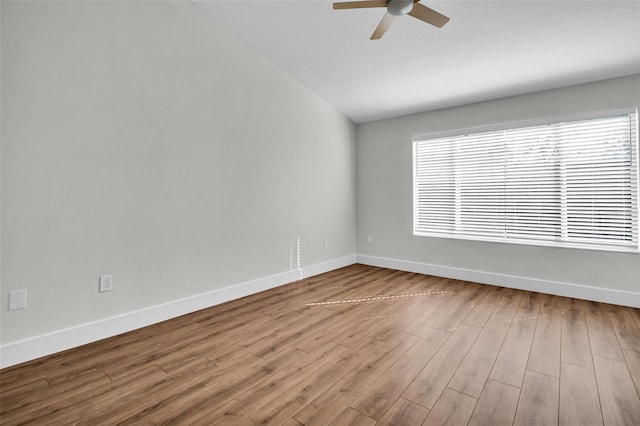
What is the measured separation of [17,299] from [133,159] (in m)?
1.26

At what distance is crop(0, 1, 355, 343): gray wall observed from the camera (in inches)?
80.3

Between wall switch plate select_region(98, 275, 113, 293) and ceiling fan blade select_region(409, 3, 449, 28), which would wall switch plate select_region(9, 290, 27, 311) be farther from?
ceiling fan blade select_region(409, 3, 449, 28)

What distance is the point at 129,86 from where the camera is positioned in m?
2.52

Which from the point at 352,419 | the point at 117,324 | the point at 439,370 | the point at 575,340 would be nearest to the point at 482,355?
the point at 439,370

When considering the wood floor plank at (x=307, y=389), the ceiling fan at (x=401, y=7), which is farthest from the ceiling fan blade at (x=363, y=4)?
the wood floor plank at (x=307, y=389)

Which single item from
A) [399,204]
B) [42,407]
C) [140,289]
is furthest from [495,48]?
[42,407]

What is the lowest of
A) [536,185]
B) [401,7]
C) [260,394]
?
[260,394]

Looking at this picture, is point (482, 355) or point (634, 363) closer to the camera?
point (634, 363)

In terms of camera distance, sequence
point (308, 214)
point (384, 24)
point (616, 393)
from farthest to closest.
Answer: point (308, 214) → point (384, 24) → point (616, 393)

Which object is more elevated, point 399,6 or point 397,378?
point 399,6

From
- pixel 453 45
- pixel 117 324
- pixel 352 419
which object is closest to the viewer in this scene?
pixel 352 419

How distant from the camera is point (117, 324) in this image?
8.02 feet

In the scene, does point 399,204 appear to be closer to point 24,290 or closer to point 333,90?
point 333,90

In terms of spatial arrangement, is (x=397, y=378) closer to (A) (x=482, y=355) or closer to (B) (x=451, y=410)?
(B) (x=451, y=410)
